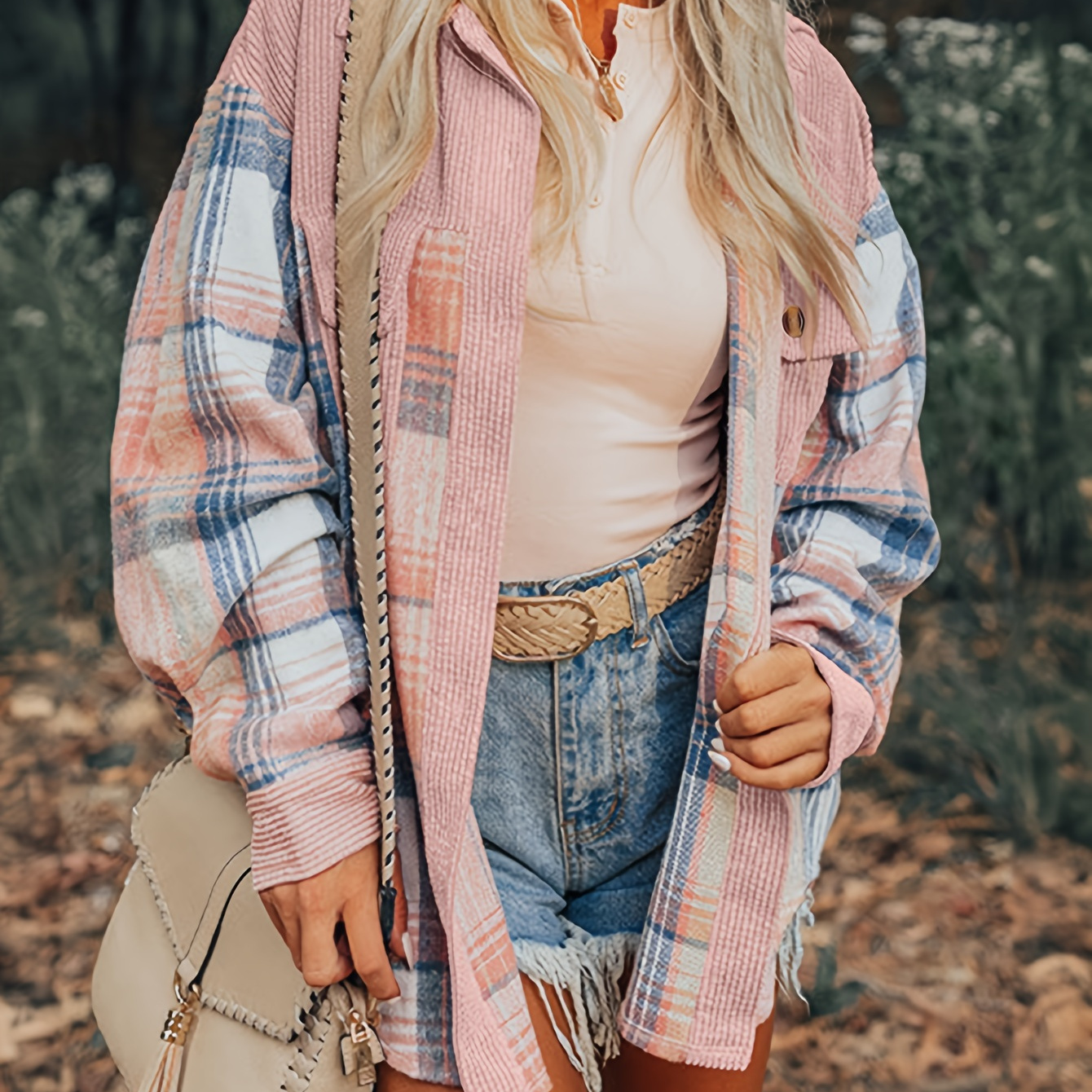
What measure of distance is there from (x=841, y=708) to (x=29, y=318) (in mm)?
3691

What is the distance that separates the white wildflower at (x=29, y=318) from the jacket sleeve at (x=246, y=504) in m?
3.36

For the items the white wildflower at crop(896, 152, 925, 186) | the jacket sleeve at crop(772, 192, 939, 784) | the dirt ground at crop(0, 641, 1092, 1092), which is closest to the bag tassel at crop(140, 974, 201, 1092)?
the jacket sleeve at crop(772, 192, 939, 784)

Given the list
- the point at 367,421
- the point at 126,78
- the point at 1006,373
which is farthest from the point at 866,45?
the point at 367,421

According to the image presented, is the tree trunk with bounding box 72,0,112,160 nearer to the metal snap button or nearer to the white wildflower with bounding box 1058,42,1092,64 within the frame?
the white wildflower with bounding box 1058,42,1092,64

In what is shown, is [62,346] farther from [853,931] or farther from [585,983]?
[585,983]

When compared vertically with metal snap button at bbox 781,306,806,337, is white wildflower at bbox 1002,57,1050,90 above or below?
above

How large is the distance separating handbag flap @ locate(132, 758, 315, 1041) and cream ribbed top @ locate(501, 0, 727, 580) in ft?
1.24

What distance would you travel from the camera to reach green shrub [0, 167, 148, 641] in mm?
4234

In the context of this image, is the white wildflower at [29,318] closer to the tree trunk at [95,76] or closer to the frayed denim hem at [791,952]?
the tree trunk at [95,76]

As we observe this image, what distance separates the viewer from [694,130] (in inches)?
49.4

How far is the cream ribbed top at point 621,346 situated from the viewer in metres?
1.19

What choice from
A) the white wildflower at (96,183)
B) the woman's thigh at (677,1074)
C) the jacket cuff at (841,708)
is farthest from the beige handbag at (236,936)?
the white wildflower at (96,183)

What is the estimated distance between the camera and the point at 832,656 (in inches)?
52.3

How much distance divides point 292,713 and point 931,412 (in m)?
3.07
